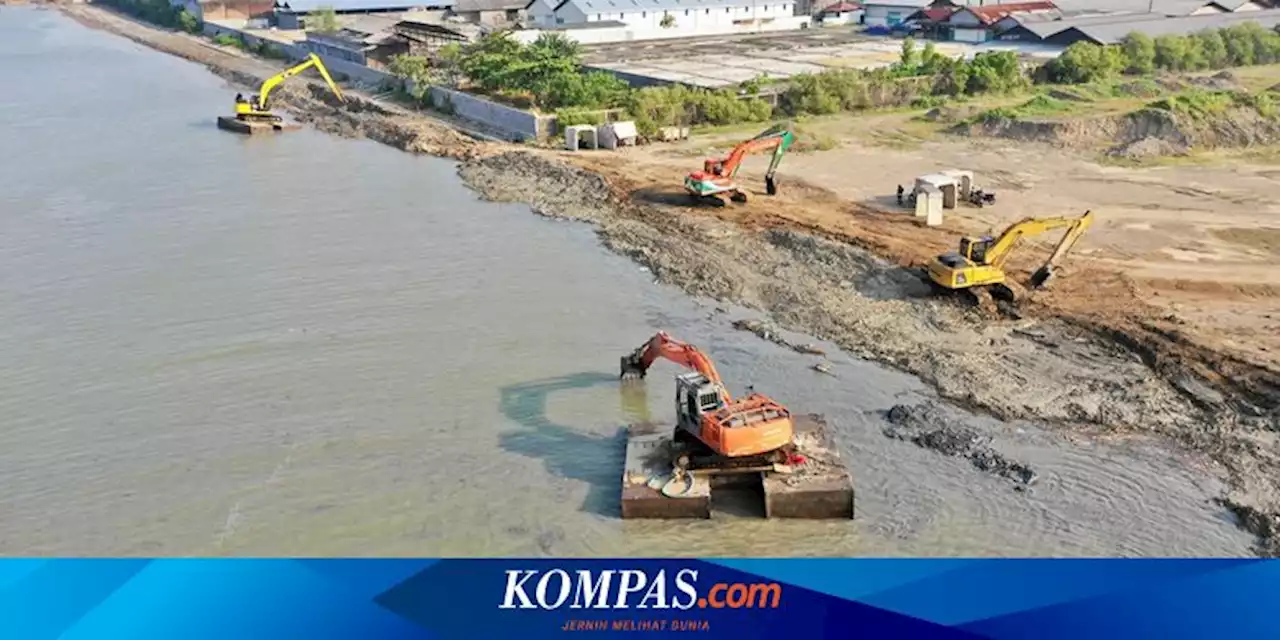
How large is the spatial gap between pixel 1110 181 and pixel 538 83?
18.7m

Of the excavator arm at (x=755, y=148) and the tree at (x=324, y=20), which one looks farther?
the tree at (x=324, y=20)

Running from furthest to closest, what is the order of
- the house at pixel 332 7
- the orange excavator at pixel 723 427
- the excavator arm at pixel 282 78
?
the house at pixel 332 7 < the excavator arm at pixel 282 78 < the orange excavator at pixel 723 427

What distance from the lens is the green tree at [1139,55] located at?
4388 centimetres

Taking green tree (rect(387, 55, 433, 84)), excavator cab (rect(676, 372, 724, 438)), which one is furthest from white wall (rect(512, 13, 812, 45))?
excavator cab (rect(676, 372, 724, 438))

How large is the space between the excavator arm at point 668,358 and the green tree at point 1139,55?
35.3 meters

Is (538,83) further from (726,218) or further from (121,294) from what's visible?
(121,294)

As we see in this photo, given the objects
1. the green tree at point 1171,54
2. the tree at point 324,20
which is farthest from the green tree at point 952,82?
the tree at point 324,20

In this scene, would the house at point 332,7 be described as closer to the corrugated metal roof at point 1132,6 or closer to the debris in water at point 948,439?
the corrugated metal roof at point 1132,6

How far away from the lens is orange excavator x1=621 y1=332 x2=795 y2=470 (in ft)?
39.7

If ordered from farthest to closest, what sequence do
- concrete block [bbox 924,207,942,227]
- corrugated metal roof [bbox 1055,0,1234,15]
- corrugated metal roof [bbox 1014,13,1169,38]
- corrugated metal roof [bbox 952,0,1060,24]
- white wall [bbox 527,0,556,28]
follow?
white wall [bbox 527,0,556,28] → corrugated metal roof [bbox 1055,0,1234,15] → corrugated metal roof [bbox 952,0,1060,24] → corrugated metal roof [bbox 1014,13,1169,38] → concrete block [bbox 924,207,942,227]

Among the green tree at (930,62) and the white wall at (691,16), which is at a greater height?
the white wall at (691,16)

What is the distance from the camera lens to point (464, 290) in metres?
20.5

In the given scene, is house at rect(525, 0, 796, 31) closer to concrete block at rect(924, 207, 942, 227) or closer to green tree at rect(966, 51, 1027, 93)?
green tree at rect(966, 51, 1027, 93)

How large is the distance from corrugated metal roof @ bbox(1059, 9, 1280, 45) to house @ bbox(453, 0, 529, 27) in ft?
107
